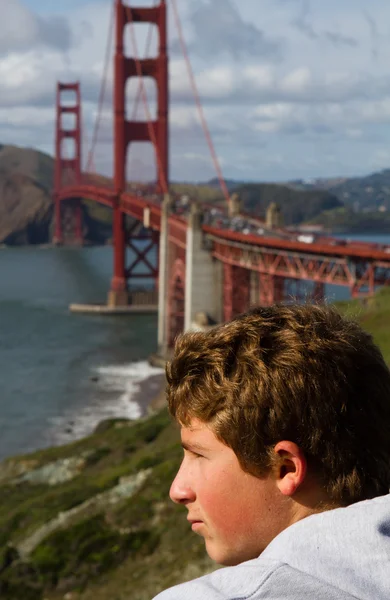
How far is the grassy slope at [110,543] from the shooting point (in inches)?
374

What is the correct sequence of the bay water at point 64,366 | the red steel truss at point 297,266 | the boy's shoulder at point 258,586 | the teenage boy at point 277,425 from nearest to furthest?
the boy's shoulder at point 258,586
the teenage boy at point 277,425
the red steel truss at point 297,266
the bay water at point 64,366

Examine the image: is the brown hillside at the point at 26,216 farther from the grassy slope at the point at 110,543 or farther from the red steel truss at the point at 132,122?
the grassy slope at the point at 110,543

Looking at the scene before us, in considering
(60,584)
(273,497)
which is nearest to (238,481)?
(273,497)

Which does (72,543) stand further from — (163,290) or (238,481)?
(163,290)

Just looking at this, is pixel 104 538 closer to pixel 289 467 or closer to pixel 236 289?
pixel 289 467

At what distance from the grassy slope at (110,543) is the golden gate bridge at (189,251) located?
3.17 m

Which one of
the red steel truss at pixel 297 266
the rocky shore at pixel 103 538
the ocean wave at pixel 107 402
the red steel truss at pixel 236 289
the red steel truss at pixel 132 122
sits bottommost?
the ocean wave at pixel 107 402

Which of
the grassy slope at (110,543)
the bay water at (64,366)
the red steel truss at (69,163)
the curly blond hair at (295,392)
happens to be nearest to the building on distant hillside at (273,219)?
the bay water at (64,366)

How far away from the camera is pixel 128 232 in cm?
6169

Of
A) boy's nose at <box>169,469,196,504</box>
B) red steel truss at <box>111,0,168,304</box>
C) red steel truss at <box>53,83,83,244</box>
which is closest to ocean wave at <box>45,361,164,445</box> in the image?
red steel truss at <box>111,0,168,304</box>

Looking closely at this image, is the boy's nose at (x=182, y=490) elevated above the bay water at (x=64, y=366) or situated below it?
above

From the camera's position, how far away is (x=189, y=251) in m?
37.8

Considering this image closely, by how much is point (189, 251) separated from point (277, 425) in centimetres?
3613

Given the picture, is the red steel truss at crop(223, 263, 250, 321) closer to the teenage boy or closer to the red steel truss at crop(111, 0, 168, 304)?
the red steel truss at crop(111, 0, 168, 304)
